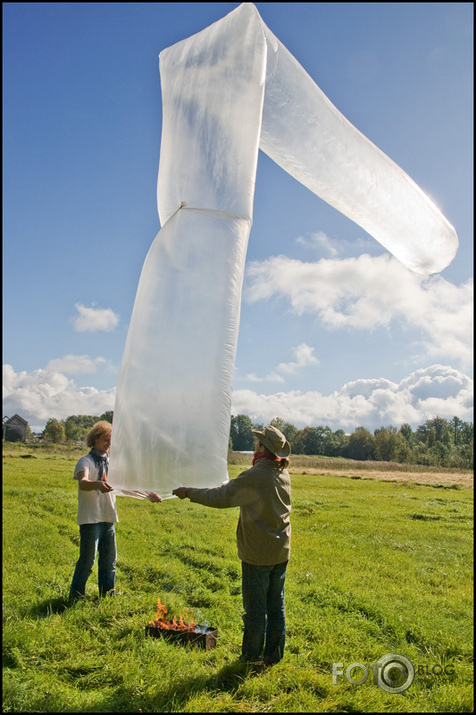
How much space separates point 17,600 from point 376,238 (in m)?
5.03

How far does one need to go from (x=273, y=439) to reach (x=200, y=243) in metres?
1.57

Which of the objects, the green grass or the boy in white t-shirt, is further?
the boy in white t-shirt

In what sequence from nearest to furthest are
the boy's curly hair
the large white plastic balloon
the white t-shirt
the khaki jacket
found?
the large white plastic balloon, the khaki jacket, the white t-shirt, the boy's curly hair

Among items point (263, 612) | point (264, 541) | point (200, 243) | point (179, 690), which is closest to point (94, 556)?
point (179, 690)

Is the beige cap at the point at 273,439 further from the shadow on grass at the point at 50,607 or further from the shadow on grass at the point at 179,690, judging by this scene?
the shadow on grass at the point at 50,607

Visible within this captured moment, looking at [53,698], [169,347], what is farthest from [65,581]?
[169,347]

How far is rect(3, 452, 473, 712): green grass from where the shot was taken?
9.85ft

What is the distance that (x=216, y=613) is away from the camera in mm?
4738

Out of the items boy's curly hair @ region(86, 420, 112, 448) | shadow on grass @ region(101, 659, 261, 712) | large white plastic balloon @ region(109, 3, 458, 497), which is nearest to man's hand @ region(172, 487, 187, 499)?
large white plastic balloon @ region(109, 3, 458, 497)

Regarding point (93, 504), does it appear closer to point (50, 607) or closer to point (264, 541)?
point (50, 607)

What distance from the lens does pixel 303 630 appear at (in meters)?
4.38

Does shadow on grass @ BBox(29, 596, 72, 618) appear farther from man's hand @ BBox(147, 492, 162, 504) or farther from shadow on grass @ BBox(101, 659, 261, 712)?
man's hand @ BBox(147, 492, 162, 504)

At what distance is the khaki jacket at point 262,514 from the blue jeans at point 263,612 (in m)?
0.11

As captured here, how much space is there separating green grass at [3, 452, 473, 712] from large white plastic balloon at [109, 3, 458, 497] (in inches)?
64.2
